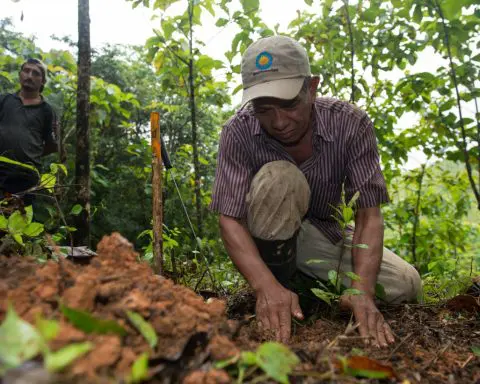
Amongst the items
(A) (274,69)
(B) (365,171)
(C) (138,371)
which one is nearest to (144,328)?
(C) (138,371)

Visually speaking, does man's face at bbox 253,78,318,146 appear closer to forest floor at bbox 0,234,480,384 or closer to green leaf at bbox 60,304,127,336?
forest floor at bbox 0,234,480,384

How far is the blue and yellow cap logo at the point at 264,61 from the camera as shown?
7.27 ft

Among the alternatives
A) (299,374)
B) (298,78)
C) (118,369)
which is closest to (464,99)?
(298,78)

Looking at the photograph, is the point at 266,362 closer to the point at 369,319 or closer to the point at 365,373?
the point at 365,373

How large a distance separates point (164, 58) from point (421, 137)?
268 centimetres

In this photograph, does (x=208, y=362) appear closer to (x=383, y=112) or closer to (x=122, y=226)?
(x=383, y=112)

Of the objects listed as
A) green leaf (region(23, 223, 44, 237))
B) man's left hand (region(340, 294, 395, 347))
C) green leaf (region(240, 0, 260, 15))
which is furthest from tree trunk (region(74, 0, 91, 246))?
man's left hand (region(340, 294, 395, 347))

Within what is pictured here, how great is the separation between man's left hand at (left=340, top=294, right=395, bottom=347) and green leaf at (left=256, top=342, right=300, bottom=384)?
87cm

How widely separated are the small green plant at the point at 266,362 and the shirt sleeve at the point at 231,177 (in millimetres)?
1332

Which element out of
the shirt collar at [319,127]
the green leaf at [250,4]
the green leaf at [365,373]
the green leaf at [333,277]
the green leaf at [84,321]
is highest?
the green leaf at [250,4]

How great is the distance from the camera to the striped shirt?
232cm

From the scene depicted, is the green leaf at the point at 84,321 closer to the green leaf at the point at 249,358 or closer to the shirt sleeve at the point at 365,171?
the green leaf at the point at 249,358

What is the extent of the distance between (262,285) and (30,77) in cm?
350

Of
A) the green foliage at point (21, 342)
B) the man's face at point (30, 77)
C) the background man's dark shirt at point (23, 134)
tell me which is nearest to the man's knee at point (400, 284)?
the green foliage at point (21, 342)
